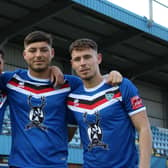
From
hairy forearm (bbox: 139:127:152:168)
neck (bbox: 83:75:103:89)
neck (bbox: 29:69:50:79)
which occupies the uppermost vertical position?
neck (bbox: 29:69:50:79)

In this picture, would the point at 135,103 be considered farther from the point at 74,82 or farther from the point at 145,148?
the point at 74,82

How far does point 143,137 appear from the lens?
10.5 feet

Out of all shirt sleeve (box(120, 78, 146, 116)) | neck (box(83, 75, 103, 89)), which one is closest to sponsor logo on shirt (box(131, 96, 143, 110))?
shirt sleeve (box(120, 78, 146, 116))

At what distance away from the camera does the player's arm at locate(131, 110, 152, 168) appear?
3109 millimetres

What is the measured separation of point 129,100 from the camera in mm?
3287

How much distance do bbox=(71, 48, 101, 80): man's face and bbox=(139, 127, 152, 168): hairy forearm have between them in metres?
0.55

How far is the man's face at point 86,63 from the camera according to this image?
334cm

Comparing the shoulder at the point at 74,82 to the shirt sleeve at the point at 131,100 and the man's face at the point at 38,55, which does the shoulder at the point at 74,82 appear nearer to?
the man's face at the point at 38,55

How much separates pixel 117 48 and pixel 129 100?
14.9m

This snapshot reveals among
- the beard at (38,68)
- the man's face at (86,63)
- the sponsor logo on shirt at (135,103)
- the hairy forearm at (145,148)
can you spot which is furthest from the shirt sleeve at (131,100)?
the beard at (38,68)

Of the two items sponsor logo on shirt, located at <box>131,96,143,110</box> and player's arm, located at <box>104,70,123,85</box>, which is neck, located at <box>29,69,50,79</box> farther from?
sponsor logo on shirt, located at <box>131,96,143,110</box>

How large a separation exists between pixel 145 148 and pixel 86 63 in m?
0.73

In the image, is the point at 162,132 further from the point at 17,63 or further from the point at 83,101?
the point at 83,101

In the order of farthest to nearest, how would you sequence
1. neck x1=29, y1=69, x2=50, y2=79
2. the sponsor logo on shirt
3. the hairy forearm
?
1. neck x1=29, y1=69, x2=50, y2=79
2. the sponsor logo on shirt
3. the hairy forearm
